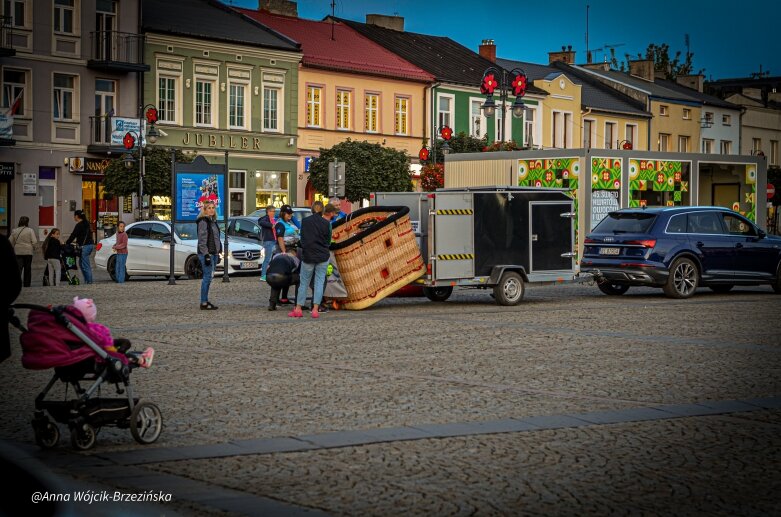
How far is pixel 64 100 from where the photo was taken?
1789 inches

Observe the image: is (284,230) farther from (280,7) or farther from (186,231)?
(280,7)

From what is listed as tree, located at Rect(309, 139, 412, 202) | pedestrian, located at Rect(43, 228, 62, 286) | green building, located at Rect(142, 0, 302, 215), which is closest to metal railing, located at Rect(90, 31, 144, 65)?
green building, located at Rect(142, 0, 302, 215)

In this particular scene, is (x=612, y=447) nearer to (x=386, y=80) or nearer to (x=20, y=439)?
(x=20, y=439)

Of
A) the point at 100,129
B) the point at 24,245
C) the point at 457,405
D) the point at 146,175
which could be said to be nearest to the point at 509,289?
the point at 457,405

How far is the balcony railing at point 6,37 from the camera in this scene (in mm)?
42594

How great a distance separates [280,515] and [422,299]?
17.5m

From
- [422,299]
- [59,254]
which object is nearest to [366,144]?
[59,254]

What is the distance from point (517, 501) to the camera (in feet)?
22.2

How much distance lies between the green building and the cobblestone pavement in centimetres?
3010

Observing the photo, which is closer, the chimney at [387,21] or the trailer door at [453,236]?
the trailer door at [453,236]

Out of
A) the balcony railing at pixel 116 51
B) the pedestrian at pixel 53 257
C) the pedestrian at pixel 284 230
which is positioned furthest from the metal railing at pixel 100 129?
the pedestrian at pixel 53 257

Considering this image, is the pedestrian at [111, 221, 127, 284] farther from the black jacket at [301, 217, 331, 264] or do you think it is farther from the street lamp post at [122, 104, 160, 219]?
the black jacket at [301, 217, 331, 264]

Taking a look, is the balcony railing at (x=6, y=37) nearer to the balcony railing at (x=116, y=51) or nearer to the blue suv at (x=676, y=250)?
the balcony railing at (x=116, y=51)

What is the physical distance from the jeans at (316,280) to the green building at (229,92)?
28653 mm
